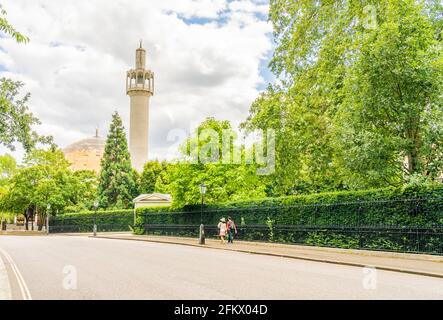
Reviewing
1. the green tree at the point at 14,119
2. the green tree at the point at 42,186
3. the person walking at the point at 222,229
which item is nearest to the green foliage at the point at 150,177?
the green tree at the point at 42,186

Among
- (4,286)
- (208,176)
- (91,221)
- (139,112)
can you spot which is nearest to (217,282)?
(4,286)

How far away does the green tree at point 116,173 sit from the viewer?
7125cm

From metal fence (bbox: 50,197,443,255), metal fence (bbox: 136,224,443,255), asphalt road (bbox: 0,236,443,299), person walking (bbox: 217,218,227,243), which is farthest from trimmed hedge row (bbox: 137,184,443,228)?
asphalt road (bbox: 0,236,443,299)

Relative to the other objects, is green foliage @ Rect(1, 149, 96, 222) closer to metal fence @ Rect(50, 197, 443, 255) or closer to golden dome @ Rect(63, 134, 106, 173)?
golden dome @ Rect(63, 134, 106, 173)

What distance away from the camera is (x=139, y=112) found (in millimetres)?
84938

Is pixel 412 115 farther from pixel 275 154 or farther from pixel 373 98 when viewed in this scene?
pixel 275 154

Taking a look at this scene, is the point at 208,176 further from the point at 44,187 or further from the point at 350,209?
the point at 44,187

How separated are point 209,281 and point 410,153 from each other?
A: 40.0 ft

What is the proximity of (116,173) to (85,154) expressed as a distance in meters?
32.4

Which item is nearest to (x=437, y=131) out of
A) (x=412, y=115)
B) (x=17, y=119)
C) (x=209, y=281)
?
(x=412, y=115)

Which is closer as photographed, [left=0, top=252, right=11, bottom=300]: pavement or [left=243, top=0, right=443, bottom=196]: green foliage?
[left=0, top=252, right=11, bottom=300]: pavement

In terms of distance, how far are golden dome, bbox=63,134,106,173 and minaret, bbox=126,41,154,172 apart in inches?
636

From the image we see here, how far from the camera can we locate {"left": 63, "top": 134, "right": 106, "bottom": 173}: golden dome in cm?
10055

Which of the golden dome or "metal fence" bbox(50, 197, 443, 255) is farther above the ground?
the golden dome
